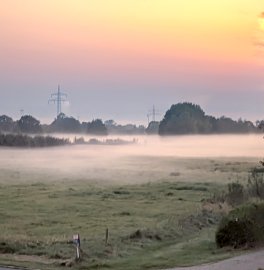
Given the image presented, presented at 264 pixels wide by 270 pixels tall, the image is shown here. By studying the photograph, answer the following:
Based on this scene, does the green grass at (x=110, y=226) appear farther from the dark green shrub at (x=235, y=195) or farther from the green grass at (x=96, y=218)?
the dark green shrub at (x=235, y=195)

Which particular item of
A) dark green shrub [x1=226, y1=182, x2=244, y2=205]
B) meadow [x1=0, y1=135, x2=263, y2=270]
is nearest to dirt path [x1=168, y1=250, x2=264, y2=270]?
meadow [x1=0, y1=135, x2=263, y2=270]

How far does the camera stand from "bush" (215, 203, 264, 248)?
20.9m

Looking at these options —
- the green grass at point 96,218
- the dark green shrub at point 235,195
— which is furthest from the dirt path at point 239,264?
the dark green shrub at point 235,195

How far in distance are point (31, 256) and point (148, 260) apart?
459 cm

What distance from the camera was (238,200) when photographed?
3966 cm

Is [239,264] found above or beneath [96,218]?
above

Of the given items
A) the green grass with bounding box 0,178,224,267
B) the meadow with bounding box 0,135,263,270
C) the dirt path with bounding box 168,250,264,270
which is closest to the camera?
the dirt path with bounding box 168,250,264,270

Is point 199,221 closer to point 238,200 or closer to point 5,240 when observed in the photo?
point 238,200

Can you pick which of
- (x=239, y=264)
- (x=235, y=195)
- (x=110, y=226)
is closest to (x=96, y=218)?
(x=110, y=226)

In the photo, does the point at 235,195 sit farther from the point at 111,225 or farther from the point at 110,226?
the point at 110,226

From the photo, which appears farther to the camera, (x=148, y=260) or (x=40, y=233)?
(x=40, y=233)

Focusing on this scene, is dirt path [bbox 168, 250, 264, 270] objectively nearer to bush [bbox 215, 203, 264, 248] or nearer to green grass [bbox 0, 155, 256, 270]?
green grass [bbox 0, 155, 256, 270]

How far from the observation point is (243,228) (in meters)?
21.1

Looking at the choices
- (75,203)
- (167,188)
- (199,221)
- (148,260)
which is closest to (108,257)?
(148,260)
